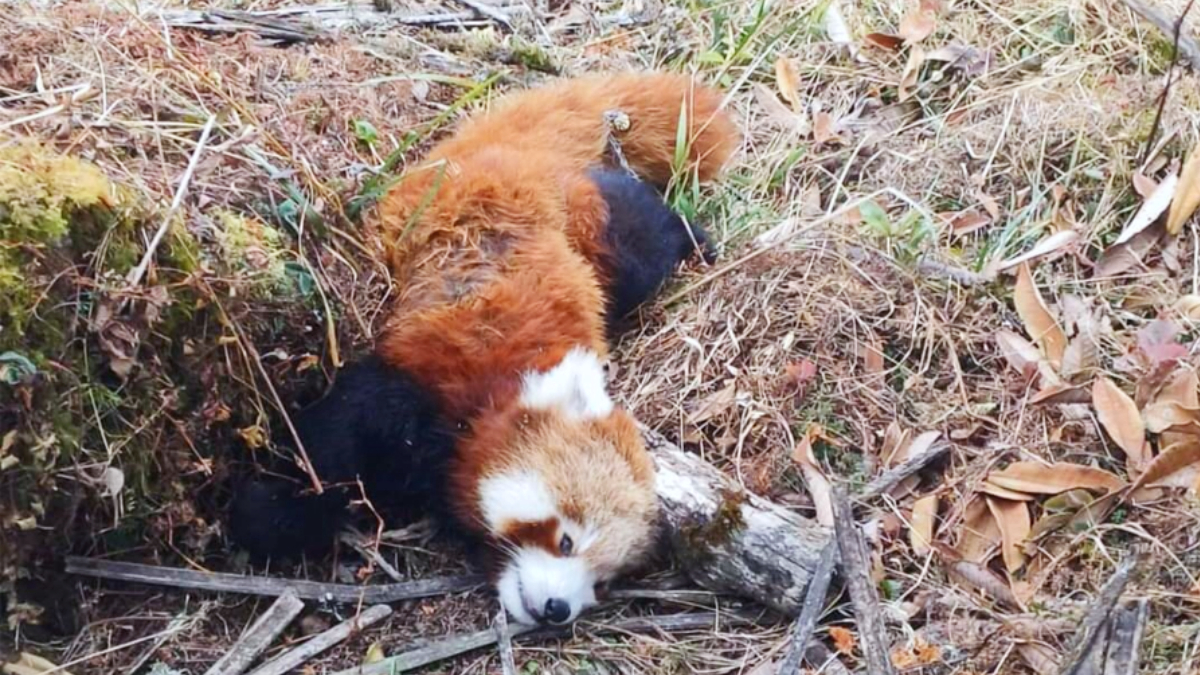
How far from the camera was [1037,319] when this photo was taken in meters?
3.53

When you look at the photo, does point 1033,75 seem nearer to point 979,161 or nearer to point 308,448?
point 979,161

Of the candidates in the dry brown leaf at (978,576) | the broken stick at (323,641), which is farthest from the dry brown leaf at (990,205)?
the broken stick at (323,641)

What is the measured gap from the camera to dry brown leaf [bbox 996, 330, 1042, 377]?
342 centimetres

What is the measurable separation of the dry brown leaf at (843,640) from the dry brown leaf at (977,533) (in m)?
0.33

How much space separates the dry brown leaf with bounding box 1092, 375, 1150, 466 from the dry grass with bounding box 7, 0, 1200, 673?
0.04 meters

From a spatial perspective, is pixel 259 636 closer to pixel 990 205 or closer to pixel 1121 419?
pixel 1121 419

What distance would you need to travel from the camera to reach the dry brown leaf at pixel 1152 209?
12.4 ft

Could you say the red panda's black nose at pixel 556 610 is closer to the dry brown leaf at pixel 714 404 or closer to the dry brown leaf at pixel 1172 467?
the dry brown leaf at pixel 714 404

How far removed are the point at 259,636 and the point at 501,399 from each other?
29.2 inches

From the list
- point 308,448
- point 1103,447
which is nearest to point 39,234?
point 308,448

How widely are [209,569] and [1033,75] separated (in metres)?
3.03

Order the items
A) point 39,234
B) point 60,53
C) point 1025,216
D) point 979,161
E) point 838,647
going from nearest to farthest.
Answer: point 39,234 < point 838,647 < point 60,53 < point 1025,216 < point 979,161

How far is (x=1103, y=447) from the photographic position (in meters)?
3.19

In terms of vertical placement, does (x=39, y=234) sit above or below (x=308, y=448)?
above
